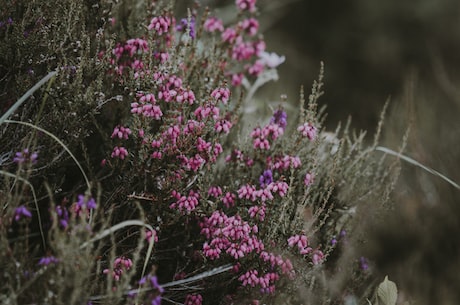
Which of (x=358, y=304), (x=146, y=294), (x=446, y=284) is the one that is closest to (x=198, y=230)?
(x=146, y=294)

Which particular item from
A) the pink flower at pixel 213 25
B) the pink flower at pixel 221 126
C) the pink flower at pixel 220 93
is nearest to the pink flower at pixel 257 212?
A: the pink flower at pixel 221 126

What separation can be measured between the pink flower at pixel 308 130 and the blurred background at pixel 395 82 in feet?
1.16

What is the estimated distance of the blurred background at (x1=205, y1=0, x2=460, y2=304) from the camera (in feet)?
6.89

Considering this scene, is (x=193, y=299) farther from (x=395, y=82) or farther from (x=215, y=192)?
(x=395, y=82)

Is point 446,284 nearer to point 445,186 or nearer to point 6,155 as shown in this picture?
point 445,186

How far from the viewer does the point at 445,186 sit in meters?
2.30

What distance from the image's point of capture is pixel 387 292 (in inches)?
79.0

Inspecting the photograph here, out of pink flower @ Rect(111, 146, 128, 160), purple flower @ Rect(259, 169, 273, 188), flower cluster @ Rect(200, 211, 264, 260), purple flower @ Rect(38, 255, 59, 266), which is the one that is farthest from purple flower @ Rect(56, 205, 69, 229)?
purple flower @ Rect(259, 169, 273, 188)

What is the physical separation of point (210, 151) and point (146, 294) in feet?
1.68

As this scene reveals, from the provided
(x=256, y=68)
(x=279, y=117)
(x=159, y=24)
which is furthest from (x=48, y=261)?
(x=256, y=68)

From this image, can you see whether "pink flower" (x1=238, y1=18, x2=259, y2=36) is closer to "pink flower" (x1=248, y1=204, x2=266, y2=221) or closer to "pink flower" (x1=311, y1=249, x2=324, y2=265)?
"pink flower" (x1=248, y1=204, x2=266, y2=221)

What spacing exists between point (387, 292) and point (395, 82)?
6711 millimetres

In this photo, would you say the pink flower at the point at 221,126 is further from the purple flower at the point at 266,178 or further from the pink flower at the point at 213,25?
the pink flower at the point at 213,25

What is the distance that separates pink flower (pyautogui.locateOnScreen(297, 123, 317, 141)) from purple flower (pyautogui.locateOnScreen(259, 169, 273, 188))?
0.56 feet
